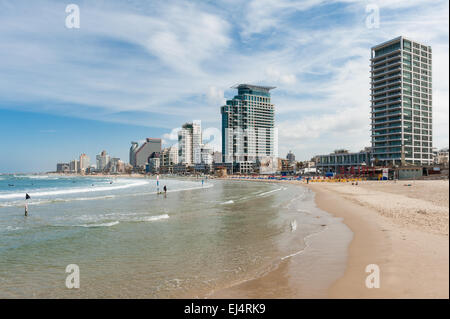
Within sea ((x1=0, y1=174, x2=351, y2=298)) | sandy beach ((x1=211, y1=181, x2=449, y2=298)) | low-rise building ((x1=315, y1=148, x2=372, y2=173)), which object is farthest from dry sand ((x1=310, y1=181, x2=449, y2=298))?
low-rise building ((x1=315, y1=148, x2=372, y2=173))

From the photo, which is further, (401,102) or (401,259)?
(401,102)

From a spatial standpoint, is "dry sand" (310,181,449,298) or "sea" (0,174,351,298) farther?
"sea" (0,174,351,298)

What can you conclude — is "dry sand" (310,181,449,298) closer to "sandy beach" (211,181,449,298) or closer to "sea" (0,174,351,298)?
"sandy beach" (211,181,449,298)

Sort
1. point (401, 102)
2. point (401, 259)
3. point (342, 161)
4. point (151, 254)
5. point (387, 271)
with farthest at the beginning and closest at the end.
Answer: point (342, 161)
point (401, 102)
point (151, 254)
point (401, 259)
point (387, 271)

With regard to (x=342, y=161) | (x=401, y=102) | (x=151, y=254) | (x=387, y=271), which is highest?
(x=401, y=102)

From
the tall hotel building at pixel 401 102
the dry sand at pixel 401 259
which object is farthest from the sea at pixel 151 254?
the tall hotel building at pixel 401 102

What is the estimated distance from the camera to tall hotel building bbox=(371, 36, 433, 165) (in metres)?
108

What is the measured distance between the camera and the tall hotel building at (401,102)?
108m

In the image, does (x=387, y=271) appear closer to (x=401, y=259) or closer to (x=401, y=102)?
(x=401, y=259)

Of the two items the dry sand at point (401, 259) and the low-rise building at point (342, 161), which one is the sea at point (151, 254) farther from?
the low-rise building at point (342, 161)

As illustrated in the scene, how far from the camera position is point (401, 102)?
106875 millimetres

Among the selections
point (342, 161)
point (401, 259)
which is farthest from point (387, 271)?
point (342, 161)
